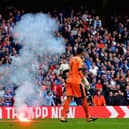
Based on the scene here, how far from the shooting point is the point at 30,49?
69.5 feet

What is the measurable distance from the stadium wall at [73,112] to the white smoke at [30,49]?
1.38 ft

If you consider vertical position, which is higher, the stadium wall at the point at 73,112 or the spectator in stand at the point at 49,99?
the spectator in stand at the point at 49,99

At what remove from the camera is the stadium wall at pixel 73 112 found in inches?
867

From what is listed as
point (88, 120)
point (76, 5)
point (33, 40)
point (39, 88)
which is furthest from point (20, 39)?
point (76, 5)

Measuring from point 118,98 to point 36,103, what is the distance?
12.6 feet

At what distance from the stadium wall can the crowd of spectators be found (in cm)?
71

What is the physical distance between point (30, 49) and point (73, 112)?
3329 millimetres

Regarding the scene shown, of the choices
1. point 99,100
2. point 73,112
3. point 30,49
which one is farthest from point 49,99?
point 30,49

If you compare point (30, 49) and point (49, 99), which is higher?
point (30, 49)

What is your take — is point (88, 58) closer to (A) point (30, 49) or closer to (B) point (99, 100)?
(B) point (99, 100)

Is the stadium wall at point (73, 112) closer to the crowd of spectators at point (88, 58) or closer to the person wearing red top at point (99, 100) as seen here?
the crowd of spectators at point (88, 58)

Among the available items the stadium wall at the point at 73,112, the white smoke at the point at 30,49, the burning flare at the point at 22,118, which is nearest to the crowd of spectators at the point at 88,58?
the white smoke at the point at 30,49

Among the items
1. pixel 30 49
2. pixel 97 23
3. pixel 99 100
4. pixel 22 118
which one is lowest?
pixel 22 118

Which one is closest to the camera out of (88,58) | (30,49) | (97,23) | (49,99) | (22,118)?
(22,118)
